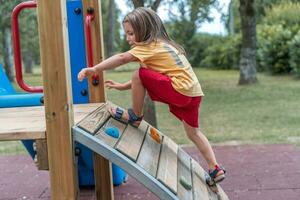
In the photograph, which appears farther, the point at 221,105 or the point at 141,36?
the point at 221,105

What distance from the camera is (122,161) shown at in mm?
2545

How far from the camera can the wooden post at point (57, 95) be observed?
2359mm

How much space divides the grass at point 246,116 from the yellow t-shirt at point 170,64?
3472 mm

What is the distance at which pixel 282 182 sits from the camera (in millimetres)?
4500

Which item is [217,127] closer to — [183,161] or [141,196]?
[141,196]

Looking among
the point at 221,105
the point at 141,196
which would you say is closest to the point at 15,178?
the point at 141,196

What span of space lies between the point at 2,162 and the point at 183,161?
2.98 meters

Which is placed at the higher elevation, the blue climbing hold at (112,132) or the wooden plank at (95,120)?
the wooden plank at (95,120)

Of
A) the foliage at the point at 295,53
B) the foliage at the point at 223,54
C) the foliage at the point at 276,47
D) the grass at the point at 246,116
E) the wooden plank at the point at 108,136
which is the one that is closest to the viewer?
the wooden plank at the point at 108,136

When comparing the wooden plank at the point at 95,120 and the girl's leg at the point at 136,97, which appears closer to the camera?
the wooden plank at the point at 95,120

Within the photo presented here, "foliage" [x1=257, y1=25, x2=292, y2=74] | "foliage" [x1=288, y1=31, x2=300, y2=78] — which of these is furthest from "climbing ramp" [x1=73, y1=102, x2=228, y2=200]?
"foliage" [x1=257, y1=25, x2=292, y2=74]

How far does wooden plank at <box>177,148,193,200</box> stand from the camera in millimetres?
2758

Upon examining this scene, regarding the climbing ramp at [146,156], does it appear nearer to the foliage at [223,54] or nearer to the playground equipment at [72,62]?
the playground equipment at [72,62]

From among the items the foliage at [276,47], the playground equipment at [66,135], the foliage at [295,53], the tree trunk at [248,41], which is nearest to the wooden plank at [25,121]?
the playground equipment at [66,135]
